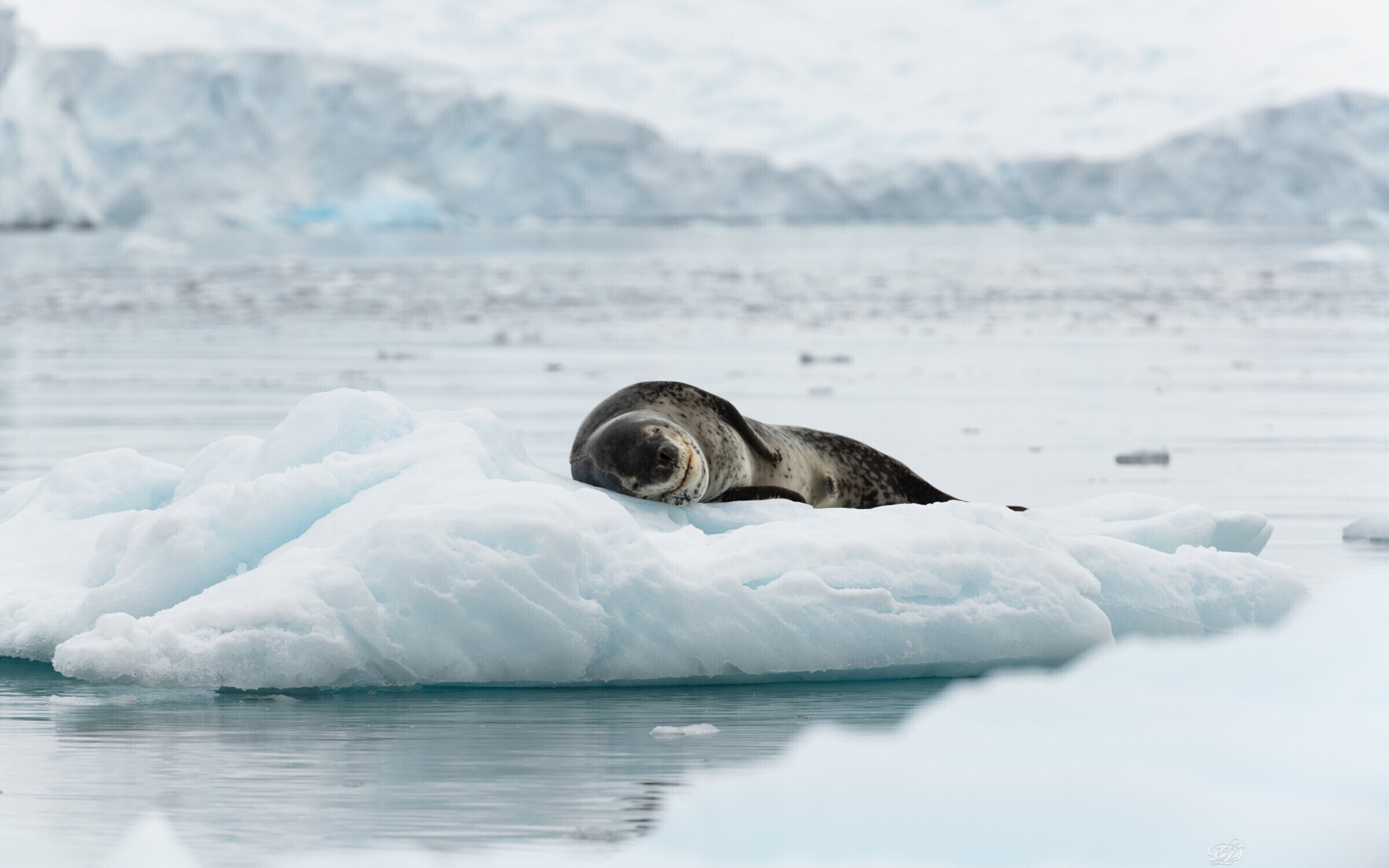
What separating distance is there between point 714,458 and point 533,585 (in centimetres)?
112

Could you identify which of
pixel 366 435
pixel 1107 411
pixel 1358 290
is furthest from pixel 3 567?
pixel 1358 290

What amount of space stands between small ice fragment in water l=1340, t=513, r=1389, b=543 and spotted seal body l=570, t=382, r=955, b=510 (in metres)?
1.42

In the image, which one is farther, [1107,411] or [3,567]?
[1107,411]

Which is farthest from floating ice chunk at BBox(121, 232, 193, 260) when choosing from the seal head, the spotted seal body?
the seal head

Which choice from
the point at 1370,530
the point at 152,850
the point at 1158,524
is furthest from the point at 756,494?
the point at 152,850

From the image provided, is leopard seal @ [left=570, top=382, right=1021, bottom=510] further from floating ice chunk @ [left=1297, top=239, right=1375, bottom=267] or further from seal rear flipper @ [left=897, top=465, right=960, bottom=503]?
floating ice chunk @ [left=1297, top=239, right=1375, bottom=267]

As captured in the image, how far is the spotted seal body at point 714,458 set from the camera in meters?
4.50

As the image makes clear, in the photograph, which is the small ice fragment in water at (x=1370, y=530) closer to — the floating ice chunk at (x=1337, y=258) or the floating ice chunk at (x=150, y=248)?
the floating ice chunk at (x=1337, y=258)

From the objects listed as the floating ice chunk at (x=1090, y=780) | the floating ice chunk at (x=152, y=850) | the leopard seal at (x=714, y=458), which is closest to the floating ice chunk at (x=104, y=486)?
the leopard seal at (x=714, y=458)

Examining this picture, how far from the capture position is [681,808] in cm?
294

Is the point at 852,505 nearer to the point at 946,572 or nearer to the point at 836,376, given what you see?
the point at 946,572

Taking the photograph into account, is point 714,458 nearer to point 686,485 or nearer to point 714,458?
point 714,458

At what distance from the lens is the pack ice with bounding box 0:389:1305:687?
375 centimetres

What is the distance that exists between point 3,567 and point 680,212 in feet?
181
